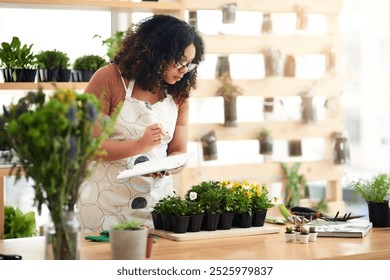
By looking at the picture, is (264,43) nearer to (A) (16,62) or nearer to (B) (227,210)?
(A) (16,62)

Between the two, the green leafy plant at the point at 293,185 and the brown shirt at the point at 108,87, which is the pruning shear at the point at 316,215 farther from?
the green leafy plant at the point at 293,185

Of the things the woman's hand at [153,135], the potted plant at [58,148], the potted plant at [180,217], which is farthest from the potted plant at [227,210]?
the potted plant at [58,148]

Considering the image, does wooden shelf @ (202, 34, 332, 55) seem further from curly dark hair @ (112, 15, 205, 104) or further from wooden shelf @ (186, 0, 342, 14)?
curly dark hair @ (112, 15, 205, 104)

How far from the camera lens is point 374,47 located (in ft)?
26.1

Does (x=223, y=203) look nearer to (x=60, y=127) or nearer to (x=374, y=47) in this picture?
(x=60, y=127)

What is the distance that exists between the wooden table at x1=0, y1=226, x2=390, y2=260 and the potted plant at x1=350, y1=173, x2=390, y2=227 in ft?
1.01

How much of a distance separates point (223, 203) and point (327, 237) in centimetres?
44

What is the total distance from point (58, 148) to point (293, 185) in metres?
4.58

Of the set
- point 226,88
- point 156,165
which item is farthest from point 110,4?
point 156,165

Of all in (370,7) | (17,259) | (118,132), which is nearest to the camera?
(17,259)

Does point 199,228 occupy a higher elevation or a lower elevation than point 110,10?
→ lower

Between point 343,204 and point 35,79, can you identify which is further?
point 343,204

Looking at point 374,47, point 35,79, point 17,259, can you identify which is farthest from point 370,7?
point 17,259

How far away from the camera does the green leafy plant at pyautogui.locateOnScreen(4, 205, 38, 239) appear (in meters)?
4.96
